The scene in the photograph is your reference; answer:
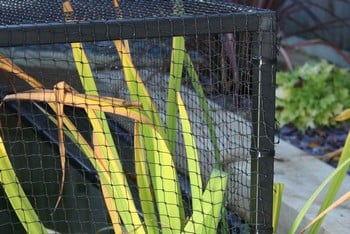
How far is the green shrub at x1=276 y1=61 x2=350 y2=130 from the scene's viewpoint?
4.04 meters

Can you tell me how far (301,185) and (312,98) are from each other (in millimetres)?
1240

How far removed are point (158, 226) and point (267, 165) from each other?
0.36 m

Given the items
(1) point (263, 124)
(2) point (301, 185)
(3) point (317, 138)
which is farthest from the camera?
(3) point (317, 138)

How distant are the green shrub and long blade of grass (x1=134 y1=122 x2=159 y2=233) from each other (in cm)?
207

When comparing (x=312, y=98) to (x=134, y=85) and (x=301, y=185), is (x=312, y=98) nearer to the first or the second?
(x=301, y=185)

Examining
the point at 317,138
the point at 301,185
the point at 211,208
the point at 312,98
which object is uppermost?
the point at 211,208

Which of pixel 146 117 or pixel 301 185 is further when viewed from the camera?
pixel 301 185

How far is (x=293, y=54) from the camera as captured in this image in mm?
6082

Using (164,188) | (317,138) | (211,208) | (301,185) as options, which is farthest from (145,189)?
(317,138)

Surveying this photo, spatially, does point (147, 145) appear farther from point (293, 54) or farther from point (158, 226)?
point (293, 54)

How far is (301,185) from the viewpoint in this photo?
9.53ft

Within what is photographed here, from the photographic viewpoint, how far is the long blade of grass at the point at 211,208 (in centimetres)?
195

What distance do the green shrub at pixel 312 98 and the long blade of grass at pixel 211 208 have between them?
2.09 meters

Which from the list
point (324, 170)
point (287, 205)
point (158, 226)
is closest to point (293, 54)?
point (324, 170)
